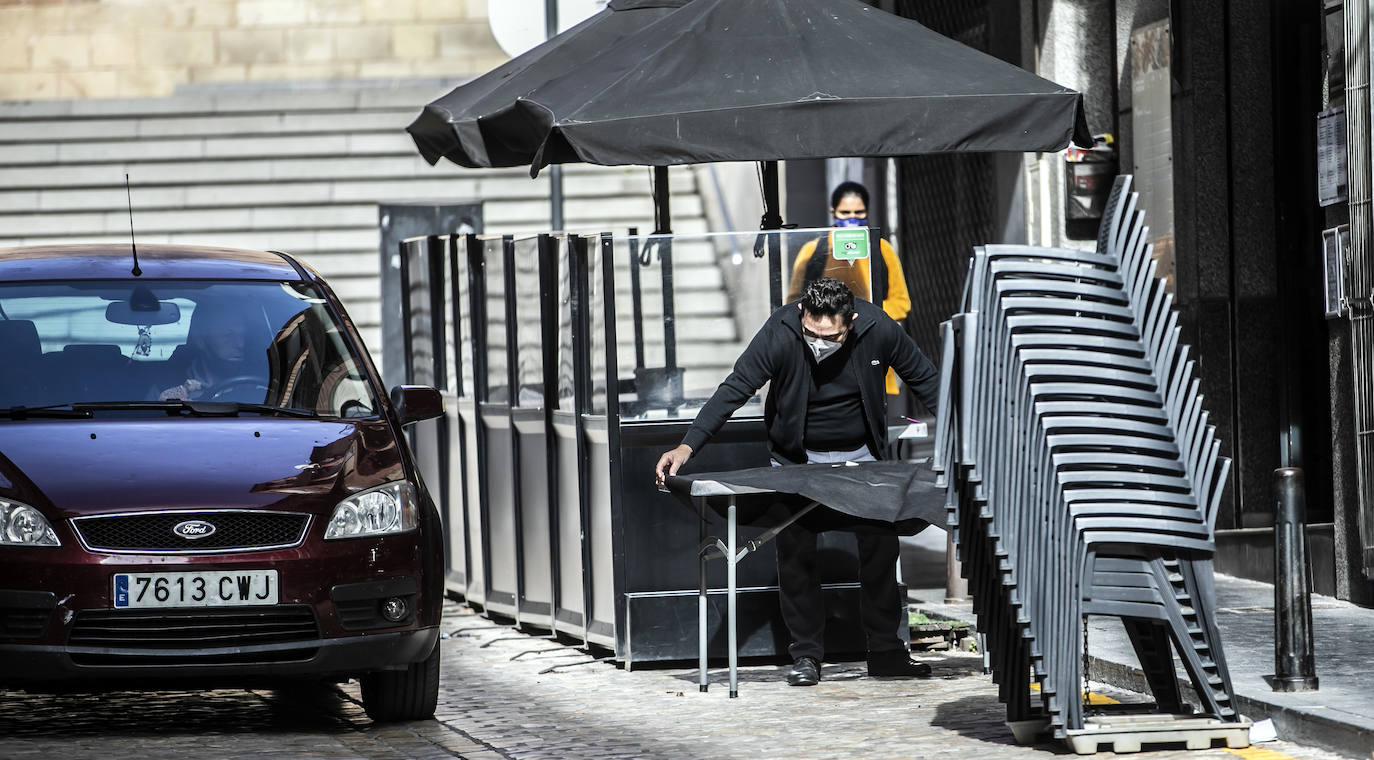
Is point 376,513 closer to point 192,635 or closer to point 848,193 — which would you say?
point 192,635

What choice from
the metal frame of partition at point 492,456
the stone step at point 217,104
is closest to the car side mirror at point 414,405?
the metal frame of partition at point 492,456

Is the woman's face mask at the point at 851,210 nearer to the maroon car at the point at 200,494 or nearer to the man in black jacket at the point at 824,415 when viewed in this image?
the man in black jacket at the point at 824,415

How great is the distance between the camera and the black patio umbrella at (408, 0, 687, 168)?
10352 mm

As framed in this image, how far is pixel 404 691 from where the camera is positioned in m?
7.53

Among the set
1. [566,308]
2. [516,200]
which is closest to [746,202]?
[516,200]

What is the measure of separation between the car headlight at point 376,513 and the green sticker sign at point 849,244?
2384 mm

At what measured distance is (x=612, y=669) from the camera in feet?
29.3

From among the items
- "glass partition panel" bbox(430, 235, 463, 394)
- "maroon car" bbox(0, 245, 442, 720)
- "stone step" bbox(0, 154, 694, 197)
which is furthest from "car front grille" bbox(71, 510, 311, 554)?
"stone step" bbox(0, 154, 694, 197)

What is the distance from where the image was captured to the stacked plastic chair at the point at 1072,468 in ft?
21.7

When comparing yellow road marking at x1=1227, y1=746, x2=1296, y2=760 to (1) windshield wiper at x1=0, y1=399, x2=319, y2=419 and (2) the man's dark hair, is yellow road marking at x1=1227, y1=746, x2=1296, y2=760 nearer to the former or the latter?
(2) the man's dark hair

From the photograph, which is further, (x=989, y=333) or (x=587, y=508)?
(x=587, y=508)

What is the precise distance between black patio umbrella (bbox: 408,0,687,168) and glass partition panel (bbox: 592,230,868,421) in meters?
1.36

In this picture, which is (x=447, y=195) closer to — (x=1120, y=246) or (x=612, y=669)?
(x=612, y=669)

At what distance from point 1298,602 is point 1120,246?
53.7 inches
